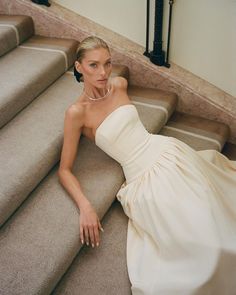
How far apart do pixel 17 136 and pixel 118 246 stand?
0.89 metres

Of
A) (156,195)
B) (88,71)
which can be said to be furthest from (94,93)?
(156,195)

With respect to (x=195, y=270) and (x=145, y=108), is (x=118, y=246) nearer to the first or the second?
(x=195, y=270)

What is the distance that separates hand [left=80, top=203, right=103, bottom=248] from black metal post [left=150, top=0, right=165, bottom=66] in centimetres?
144

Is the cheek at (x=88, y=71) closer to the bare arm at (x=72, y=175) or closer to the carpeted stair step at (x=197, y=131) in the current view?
the bare arm at (x=72, y=175)

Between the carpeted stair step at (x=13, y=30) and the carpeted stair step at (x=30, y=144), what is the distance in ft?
1.72

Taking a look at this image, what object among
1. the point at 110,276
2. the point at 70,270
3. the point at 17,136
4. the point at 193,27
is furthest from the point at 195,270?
the point at 193,27

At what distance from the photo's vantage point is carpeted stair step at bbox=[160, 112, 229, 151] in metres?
2.53

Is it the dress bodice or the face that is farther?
the dress bodice

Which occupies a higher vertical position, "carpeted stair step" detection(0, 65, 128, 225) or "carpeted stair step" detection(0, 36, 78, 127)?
"carpeted stair step" detection(0, 36, 78, 127)

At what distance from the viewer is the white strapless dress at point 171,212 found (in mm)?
1570

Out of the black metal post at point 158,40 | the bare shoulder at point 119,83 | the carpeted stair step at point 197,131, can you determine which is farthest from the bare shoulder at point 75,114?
the black metal post at point 158,40

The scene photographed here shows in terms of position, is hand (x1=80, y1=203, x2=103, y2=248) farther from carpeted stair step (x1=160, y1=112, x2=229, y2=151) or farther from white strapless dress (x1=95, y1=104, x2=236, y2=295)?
carpeted stair step (x1=160, y1=112, x2=229, y2=151)

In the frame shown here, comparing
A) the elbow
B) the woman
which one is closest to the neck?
the woman

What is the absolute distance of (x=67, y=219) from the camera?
1793 millimetres
